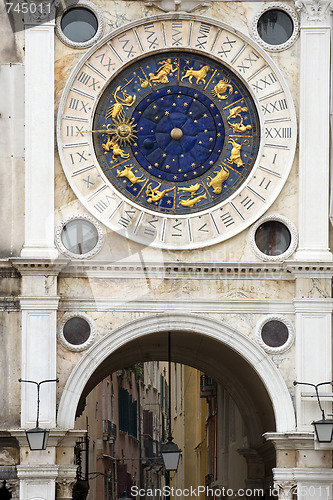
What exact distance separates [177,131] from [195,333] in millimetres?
3858

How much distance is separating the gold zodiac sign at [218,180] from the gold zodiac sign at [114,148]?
1.65 metres

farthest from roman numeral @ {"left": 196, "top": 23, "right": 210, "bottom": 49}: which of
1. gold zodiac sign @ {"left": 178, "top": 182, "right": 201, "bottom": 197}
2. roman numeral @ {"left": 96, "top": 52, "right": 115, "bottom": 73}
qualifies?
gold zodiac sign @ {"left": 178, "top": 182, "right": 201, "bottom": 197}

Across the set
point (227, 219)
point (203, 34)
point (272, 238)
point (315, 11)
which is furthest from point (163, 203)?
point (315, 11)

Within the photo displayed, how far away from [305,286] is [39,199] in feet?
17.1

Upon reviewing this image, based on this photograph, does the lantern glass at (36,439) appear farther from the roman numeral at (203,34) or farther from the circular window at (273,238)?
the roman numeral at (203,34)

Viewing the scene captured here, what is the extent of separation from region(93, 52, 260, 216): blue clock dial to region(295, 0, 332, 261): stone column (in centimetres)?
104

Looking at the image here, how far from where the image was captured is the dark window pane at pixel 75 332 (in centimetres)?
3075

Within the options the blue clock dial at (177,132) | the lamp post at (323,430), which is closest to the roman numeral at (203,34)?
the blue clock dial at (177,132)

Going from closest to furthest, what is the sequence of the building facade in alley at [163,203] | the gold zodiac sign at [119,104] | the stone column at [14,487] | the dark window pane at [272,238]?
the stone column at [14,487] → the building facade in alley at [163,203] → the dark window pane at [272,238] → the gold zodiac sign at [119,104]

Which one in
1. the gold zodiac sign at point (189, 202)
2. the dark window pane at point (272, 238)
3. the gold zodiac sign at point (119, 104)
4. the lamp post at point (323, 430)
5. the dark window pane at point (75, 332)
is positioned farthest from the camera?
the gold zodiac sign at point (119, 104)

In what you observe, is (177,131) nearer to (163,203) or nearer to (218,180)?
(218,180)

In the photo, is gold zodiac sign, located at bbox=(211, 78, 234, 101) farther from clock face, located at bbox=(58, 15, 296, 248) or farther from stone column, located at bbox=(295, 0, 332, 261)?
stone column, located at bbox=(295, 0, 332, 261)

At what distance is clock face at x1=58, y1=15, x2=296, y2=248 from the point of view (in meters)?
31.2

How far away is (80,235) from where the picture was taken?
31062 mm
